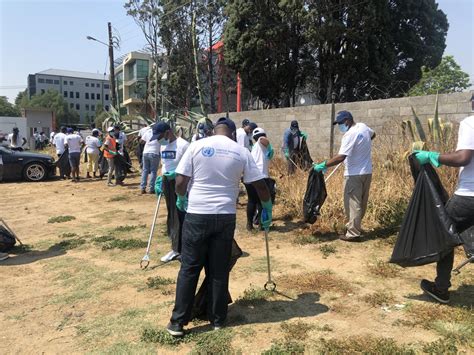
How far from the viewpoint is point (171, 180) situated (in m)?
5.66

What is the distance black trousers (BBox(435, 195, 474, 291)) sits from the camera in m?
3.49

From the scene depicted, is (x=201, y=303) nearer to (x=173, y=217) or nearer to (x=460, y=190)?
(x=173, y=217)

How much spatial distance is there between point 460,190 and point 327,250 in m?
2.34

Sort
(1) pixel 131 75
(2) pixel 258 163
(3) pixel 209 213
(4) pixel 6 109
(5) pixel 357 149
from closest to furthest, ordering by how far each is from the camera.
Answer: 1. (3) pixel 209 213
2. (5) pixel 357 149
3. (2) pixel 258 163
4. (1) pixel 131 75
5. (4) pixel 6 109

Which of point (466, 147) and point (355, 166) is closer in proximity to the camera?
point (466, 147)

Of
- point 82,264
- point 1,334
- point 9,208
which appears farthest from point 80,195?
point 1,334

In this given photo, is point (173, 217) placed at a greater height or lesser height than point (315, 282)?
greater

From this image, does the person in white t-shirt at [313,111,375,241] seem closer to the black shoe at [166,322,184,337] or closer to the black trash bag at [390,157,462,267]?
the black trash bag at [390,157,462,267]

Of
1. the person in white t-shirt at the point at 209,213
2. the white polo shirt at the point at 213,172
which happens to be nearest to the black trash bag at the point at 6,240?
the person in white t-shirt at the point at 209,213

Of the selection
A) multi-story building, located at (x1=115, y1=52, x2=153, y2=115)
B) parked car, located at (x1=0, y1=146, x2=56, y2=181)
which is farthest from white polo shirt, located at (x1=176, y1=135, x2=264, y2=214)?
multi-story building, located at (x1=115, y1=52, x2=153, y2=115)

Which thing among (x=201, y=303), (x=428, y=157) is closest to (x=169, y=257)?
(x=201, y=303)

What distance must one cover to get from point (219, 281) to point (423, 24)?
17.5m

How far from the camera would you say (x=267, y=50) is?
56.0 ft

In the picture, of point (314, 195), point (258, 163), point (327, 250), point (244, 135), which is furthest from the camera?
point (244, 135)
